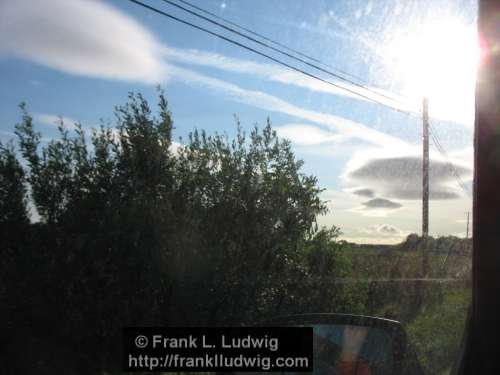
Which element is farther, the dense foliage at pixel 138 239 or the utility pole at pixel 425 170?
the utility pole at pixel 425 170

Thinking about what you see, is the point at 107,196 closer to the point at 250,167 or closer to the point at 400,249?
the point at 250,167

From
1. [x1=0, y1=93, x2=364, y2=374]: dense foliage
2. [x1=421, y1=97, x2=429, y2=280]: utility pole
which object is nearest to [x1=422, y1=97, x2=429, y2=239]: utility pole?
[x1=421, y1=97, x2=429, y2=280]: utility pole

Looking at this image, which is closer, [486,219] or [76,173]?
[486,219]

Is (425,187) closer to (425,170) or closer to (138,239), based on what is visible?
(425,170)

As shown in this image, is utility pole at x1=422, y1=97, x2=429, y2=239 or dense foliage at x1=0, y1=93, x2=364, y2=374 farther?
utility pole at x1=422, y1=97, x2=429, y2=239

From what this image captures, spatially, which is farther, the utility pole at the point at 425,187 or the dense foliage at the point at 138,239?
the utility pole at the point at 425,187

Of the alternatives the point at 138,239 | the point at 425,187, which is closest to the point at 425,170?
the point at 425,187

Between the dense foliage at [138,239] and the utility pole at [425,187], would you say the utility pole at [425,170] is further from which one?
the dense foliage at [138,239]

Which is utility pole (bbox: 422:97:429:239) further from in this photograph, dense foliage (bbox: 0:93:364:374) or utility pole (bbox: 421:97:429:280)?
dense foliage (bbox: 0:93:364:374)

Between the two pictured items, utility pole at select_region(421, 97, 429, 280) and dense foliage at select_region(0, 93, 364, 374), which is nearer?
dense foliage at select_region(0, 93, 364, 374)

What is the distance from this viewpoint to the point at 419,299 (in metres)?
15.0

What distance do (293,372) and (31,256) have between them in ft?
20.4

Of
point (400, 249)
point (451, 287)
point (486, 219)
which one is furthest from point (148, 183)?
point (400, 249)

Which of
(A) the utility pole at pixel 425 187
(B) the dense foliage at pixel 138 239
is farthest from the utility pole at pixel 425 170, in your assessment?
(B) the dense foliage at pixel 138 239
